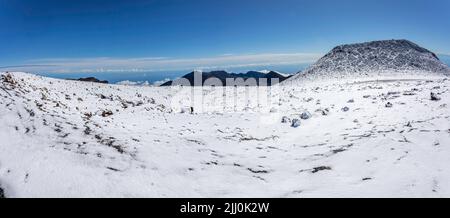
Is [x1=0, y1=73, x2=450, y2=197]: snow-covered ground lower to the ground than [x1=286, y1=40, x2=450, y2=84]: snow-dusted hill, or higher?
lower

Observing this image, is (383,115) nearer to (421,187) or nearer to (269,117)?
(269,117)

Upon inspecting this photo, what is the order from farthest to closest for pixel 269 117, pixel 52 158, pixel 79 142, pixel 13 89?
pixel 269 117, pixel 13 89, pixel 79 142, pixel 52 158

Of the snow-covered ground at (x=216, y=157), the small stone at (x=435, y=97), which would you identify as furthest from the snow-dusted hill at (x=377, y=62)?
the snow-covered ground at (x=216, y=157)

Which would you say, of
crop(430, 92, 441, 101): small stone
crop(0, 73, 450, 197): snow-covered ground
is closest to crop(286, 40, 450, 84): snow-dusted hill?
crop(430, 92, 441, 101): small stone

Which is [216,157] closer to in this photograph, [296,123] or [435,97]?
[296,123]

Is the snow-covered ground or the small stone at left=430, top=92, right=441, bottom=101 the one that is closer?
the snow-covered ground

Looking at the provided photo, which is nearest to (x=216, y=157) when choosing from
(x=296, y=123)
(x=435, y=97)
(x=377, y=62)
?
(x=296, y=123)

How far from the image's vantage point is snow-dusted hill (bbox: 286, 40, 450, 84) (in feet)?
163

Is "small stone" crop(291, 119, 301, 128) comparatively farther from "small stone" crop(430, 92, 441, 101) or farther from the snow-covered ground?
"small stone" crop(430, 92, 441, 101)

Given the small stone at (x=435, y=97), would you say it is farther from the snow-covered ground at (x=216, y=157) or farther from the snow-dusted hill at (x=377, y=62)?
the snow-dusted hill at (x=377, y=62)
